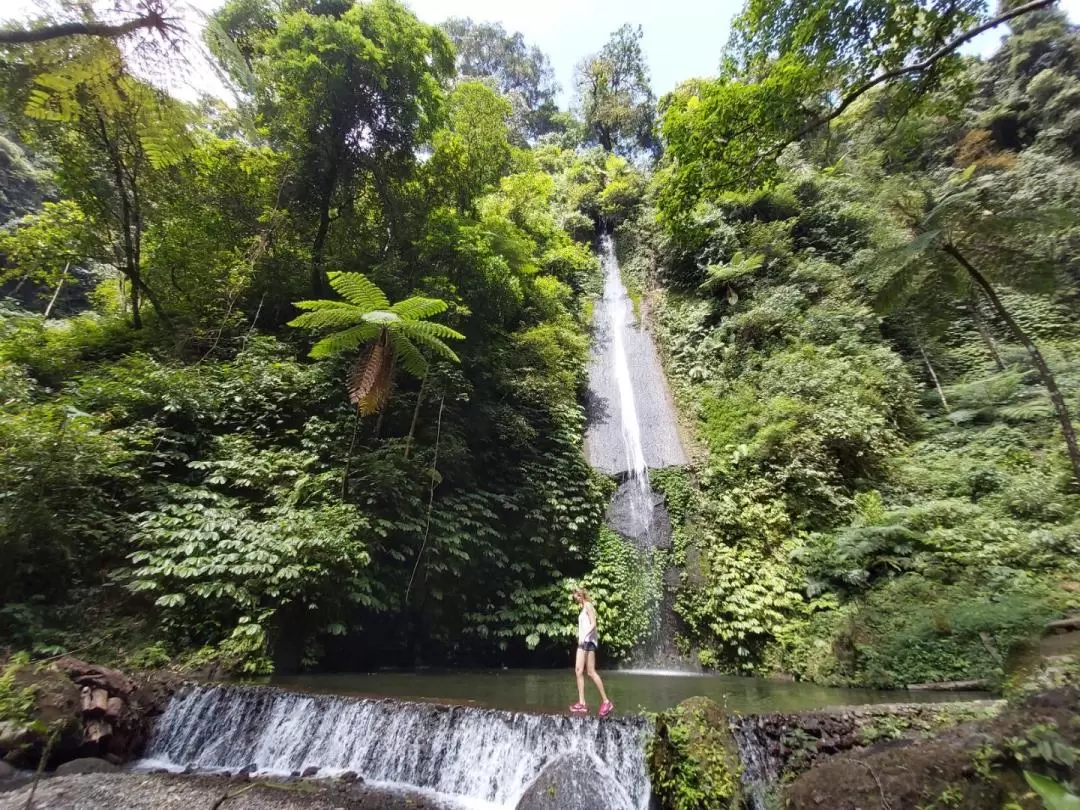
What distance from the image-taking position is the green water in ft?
17.0

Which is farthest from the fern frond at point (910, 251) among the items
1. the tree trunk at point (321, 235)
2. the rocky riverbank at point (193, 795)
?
the tree trunk at point (321, 235)

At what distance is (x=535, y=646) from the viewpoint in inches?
324

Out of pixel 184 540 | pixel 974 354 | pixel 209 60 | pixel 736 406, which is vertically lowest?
pixel 184 540

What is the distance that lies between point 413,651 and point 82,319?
10024 mm

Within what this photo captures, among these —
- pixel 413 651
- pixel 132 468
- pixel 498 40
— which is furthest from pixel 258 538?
pixel 498 40

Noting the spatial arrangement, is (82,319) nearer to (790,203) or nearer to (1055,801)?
(1055,801)

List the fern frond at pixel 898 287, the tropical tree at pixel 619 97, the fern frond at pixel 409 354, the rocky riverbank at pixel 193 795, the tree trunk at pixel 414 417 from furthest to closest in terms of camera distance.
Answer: the tropical tree at pixel 619 97, the tree trunk at pixel 414 417, the fern frond at pixel 409 354, the fern frond at pixel 898 287, the rocky riverbank at pixel 193 795

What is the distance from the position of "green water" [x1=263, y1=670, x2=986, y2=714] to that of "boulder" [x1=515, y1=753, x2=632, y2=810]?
0.74 m

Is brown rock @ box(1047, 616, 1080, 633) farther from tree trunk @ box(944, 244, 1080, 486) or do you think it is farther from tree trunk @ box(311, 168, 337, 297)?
tree trunk @ box(311, 168, 337, 297)

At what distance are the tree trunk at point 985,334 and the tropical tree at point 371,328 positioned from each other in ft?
37.6

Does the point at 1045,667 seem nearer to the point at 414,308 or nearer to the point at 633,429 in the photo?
the point at 414,308

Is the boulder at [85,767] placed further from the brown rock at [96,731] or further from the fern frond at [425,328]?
the fern frond at [425,328]

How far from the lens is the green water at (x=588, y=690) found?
5.17 m

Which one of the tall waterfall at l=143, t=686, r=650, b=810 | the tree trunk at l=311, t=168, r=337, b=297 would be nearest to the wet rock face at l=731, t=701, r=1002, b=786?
the tall waterfall at l=143, t=686, r=650, b=810
